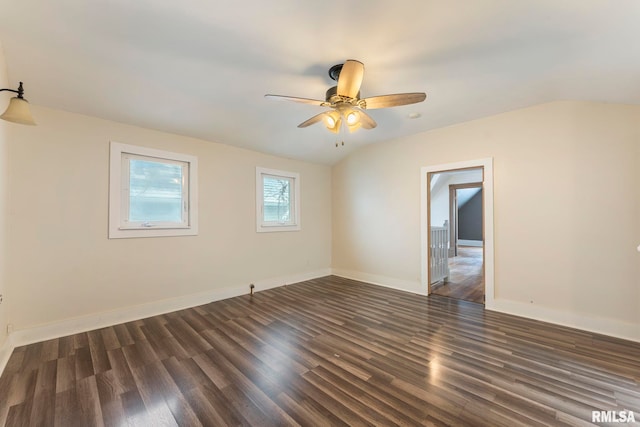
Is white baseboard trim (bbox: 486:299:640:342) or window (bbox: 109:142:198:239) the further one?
window (bbox: 109:142:198:239)

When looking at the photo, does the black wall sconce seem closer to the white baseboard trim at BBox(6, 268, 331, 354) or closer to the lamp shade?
the lamp shade

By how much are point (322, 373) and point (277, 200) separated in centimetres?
330

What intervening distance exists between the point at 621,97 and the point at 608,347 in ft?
8.13

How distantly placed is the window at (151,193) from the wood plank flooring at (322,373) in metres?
1.19

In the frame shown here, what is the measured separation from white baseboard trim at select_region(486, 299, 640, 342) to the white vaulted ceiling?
7.57ft

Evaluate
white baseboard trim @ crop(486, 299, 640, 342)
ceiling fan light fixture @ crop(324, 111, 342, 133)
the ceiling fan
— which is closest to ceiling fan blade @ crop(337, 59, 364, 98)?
the ceiling fan

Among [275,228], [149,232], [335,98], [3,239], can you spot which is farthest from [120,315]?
[335,98]

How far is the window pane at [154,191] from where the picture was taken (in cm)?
324

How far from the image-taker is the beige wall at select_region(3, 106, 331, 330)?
2561mm

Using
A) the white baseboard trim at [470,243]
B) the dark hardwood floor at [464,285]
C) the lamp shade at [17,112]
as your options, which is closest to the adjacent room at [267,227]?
the lamp shade at [17,112]

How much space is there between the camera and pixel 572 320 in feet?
9.48

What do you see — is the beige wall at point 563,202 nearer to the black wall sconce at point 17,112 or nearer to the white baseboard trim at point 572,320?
the white baseboard trim at point 572,320

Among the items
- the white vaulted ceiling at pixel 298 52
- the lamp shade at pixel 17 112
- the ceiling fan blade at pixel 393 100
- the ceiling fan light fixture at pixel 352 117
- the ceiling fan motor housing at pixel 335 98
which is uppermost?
the white vaulted ceiling at pixel 298 52

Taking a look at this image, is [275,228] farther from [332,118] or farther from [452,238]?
[452,238]
